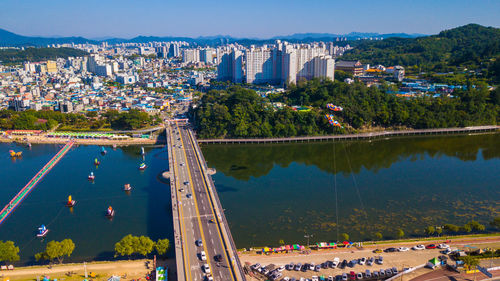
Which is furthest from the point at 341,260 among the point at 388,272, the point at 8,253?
the point at 8,253

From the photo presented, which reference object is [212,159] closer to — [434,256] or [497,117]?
[434,256]

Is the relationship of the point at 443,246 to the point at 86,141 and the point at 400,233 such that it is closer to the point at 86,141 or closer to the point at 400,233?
the point at 400,233

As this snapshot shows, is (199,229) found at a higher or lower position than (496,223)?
higher

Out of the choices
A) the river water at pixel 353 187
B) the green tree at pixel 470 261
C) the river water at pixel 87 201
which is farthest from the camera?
the river water at pixel 353 187

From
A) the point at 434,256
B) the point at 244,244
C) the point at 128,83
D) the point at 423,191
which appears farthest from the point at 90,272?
the point at 128,83

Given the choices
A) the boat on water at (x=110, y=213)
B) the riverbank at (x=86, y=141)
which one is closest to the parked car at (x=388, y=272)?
the boat on water at (x=110, y=213)

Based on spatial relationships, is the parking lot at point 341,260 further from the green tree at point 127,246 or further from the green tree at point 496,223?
the green tree at point 127,246

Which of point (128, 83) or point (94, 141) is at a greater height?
point (128, 83)
